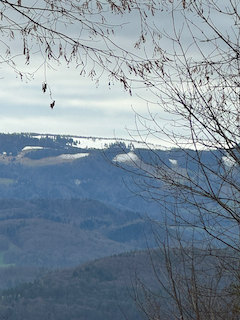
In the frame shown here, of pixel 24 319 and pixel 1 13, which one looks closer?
pixel 1 13

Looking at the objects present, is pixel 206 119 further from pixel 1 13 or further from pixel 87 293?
pixel 87 293

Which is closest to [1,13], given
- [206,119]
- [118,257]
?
[206,119]

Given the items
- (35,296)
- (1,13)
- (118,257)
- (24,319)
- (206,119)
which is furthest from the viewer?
(118,257)

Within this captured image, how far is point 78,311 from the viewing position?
158 m

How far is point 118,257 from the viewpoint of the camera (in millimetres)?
198625

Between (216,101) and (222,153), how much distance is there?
2.53 feet

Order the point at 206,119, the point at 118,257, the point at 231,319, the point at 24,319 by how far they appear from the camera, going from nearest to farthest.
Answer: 1. the point at 206,119
2. the point at 231,319
3. the point at 24,319
4. the point at 118,257

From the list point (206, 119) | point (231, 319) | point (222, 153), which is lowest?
point (231, 319)

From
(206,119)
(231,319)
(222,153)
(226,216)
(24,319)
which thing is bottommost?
(24,319)

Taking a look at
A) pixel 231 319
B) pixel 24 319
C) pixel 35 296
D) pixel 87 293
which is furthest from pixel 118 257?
pixel 231 319

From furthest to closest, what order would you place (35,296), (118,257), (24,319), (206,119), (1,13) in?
(118,257)
(35,296)
(24,319)
(206,119)
(1,13)

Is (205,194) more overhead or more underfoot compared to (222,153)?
more underfoot

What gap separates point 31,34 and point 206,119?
105 inches

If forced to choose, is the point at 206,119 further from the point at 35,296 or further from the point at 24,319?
the point at 35,296
